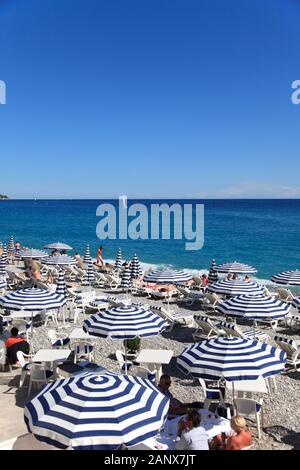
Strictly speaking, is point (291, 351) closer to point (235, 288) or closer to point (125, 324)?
point (235, 288)

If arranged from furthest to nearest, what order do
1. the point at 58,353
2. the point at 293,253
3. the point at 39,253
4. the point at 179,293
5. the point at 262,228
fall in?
the point at 262,228 < the point at 293,253 < the point at 39,253 < the point at 179,293 < the point at 58,353

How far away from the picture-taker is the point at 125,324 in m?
8.02

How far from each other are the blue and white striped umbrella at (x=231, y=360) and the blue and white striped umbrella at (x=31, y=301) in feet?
12.8

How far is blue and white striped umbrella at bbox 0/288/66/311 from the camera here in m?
9.48

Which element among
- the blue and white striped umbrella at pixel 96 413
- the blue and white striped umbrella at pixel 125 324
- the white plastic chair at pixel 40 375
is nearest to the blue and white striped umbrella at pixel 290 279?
the blue and white striped umbrella at pixel 125 324

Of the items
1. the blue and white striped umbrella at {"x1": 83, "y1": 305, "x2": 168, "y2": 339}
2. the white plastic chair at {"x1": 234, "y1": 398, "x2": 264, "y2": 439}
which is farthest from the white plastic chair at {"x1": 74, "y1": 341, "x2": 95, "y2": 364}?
the white plastic chair at {"x1": 234, "y1": 398, "x2": 264, "y2": 439}

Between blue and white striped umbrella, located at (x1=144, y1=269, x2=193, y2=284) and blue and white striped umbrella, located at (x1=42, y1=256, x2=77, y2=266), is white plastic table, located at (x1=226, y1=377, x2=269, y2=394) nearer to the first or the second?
blue and white striped umbrella, located at (x1=144, y1=269, x2=193, y2=284)

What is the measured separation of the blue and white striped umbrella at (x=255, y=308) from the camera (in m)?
9.52

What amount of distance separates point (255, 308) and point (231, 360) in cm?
335

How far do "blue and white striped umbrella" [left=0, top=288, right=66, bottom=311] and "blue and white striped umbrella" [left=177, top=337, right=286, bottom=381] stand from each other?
390cm
